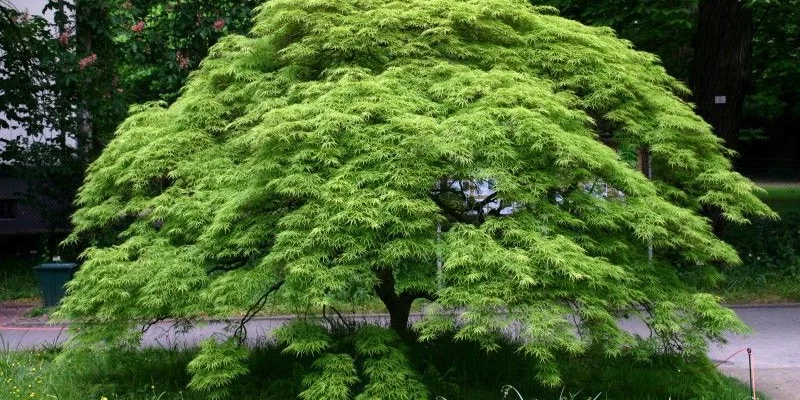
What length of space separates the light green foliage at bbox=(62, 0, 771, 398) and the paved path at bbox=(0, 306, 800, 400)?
1.25 metres

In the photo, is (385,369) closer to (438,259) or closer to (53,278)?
(438,259)

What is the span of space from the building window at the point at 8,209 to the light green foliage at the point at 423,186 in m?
12.7

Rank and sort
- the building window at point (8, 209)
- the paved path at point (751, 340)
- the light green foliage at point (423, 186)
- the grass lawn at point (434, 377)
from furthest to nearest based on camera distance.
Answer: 1. the building window at point (8, 209)
2. the paved path at point (751, 340)
3. the grass lawn at point (434, 377)
4. the light green foliage at point (423, 186)

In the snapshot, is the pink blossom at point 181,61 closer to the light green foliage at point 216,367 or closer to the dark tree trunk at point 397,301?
the dark tree trunk at point 397,301

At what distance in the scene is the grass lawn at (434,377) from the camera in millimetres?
6324

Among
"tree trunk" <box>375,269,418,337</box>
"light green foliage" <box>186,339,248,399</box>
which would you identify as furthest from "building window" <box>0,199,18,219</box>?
"light green foliage" <box>186,339,248,399</box>

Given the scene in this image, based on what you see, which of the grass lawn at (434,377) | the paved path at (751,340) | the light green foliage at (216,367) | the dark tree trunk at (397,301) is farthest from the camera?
the paved path at (751,340)

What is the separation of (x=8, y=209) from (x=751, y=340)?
14729mm

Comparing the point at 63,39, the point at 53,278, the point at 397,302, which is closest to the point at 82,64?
the point at 63,39

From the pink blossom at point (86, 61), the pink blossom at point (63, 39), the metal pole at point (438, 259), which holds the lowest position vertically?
the metal pole at point (438, 259)

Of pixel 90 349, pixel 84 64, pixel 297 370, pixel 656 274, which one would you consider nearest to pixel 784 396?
pixel 656 274

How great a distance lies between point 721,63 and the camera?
41.8 ft

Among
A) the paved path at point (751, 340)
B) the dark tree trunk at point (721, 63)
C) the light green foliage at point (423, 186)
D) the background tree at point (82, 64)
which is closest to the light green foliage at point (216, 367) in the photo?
the light green foliage at point (423, 186)

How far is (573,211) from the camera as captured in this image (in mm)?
5574
